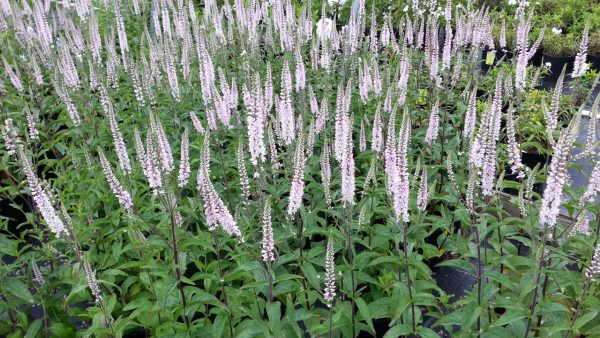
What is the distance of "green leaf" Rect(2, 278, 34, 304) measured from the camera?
3.71 m

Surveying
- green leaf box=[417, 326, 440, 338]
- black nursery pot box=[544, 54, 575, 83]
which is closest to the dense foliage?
green leaf box=[417, 326, 440, 338]

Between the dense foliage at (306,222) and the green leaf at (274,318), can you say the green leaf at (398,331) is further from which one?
the green leaf at (274,318)

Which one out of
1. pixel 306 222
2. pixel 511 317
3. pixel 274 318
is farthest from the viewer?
pixel 306 222

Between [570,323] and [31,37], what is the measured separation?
8295 mm

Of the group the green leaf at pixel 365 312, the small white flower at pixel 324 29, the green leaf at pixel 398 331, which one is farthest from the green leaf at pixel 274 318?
the small white flower at pixel 324 29

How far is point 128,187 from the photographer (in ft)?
13.3

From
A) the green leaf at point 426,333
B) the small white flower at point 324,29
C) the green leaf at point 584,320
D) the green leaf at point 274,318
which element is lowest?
→ the green leaf at point 426,333

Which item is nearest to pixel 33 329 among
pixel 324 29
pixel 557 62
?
pixel 324 29

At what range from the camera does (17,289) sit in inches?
148

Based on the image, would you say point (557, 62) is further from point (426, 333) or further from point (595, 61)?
point (426, 333)

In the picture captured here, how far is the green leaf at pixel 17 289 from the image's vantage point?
12.2ft

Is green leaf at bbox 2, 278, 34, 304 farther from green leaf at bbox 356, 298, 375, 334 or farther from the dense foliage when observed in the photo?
green leaf at bbox 356, 298, 375, 334

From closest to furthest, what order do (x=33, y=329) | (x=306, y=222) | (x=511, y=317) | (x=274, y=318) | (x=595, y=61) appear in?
(x=511, y=317), (x=274, y=318), (x=33, y=329), (x=306, y=222), (x=595, y=61)

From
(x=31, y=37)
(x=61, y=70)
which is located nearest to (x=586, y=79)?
(x=61, y=70)
